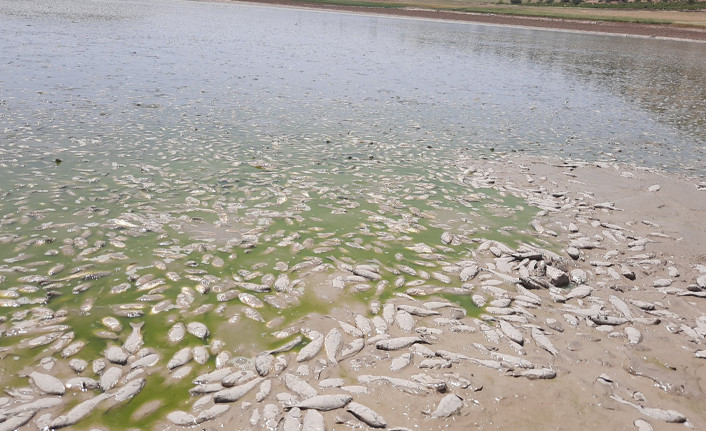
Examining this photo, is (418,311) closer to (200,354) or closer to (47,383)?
(200,354)

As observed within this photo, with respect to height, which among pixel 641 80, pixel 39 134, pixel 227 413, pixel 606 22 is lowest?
pixel 227 413

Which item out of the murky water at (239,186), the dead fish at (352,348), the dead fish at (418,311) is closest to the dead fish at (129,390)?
the murky water at (239,186)

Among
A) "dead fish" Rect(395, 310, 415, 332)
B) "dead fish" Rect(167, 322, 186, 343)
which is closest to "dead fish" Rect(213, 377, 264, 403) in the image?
"dead fish" Rect(167, 322, 186, 343)

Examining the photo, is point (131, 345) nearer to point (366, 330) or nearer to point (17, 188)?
point (366, 330)

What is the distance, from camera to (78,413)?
4621mm

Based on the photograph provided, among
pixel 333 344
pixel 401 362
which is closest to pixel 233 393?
pixel 333 344

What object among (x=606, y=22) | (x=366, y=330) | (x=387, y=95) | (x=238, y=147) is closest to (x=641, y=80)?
(x=387, y=95)

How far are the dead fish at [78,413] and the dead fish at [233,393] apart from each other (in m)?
1.17

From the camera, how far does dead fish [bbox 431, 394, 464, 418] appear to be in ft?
16.1

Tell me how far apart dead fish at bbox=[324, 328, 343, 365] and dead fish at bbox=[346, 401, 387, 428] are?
0.79 m

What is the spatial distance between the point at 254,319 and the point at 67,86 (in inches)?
695

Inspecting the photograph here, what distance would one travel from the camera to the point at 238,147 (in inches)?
522

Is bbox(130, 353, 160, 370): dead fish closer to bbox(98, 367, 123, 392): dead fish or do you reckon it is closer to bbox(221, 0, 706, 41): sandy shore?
bbox(98, 367, 123, 392): dead fish

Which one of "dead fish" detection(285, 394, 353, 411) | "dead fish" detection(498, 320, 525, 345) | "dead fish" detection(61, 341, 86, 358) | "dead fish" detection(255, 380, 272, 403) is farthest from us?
"dead fish" detection(498, 320, 525, 345)
